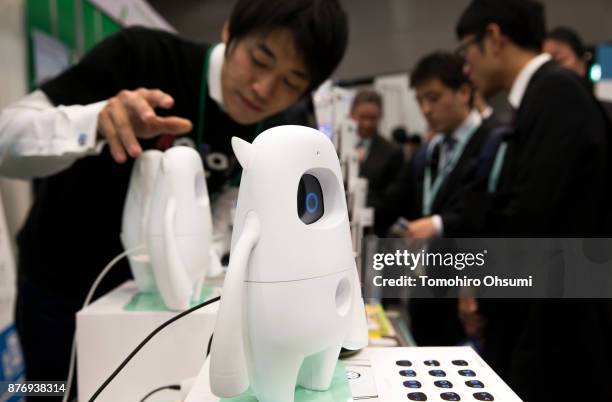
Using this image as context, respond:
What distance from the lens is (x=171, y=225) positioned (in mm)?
525

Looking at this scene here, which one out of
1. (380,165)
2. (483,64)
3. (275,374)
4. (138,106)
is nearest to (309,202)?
(275,374)

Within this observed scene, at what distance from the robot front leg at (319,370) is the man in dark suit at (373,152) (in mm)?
1397

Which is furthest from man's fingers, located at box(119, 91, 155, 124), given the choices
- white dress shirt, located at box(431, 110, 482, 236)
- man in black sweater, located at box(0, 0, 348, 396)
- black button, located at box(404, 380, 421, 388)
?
white dress shirt, located at box(431, 110, 482, 236)

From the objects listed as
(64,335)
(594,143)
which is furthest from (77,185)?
(594,143)

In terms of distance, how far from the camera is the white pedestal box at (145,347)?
503mm

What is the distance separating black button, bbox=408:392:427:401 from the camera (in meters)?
0.37

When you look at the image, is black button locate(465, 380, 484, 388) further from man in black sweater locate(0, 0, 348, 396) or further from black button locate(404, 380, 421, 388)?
man in black sweater locate(0, 0, 348, 396)

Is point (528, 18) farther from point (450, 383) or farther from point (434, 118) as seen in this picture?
point (450, 383)

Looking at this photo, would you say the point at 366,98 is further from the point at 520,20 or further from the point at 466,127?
the point at 520,20

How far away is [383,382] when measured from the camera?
1.35 feet

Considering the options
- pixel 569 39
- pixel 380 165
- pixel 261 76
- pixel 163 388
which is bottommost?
pixel 380 165

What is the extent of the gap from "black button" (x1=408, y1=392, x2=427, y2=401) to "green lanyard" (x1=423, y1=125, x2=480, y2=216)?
1.05 metres

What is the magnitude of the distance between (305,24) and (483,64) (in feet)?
2.01

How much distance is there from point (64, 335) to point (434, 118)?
4.17 feet
